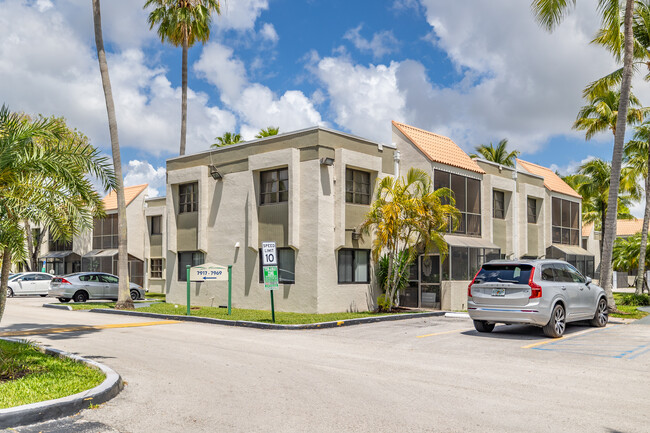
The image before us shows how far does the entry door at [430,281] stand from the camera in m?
22.8

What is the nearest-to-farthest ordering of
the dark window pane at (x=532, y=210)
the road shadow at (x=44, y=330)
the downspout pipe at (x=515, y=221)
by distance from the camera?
the road shadow at (x=44, y=330) → the downspout pipe at (x=515, y=221) → the dark window pane at (x=532, y=210)

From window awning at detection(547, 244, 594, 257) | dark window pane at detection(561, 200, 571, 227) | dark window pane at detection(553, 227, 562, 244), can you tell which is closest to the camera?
window awning at detection(547, 244, 594, 257)

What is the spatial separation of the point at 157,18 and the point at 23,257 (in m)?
21.9

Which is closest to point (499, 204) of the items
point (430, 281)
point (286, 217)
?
point (430, 281)

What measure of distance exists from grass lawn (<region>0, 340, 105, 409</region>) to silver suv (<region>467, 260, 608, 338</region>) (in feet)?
29.9

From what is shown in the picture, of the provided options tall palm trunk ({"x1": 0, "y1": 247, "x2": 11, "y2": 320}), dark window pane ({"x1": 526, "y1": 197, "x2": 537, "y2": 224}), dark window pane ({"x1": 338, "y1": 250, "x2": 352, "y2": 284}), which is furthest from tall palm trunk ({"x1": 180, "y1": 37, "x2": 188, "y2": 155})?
tall palm trunk ({"x1": 0, "y1": 247, "x2": 11, "y2": 320})

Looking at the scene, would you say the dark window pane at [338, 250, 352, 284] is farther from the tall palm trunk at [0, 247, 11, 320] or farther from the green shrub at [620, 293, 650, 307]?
the tall palm trunk at [0, 247, 11, 320]

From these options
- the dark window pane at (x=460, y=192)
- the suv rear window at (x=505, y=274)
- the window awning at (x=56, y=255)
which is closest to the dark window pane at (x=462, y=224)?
the dark window pane at (x=460, y=192)

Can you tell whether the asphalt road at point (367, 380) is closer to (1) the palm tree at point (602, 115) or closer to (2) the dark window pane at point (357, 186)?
(2) the dark window pane at point (357, 186)

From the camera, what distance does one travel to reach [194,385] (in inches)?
340

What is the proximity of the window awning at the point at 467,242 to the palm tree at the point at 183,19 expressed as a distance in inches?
611

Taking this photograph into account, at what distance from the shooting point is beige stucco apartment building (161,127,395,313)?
20.4 m

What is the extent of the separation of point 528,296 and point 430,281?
370 inches

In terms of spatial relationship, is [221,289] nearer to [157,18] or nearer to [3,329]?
[3,329]
